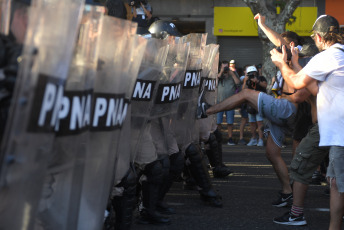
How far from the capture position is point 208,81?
6957 mm

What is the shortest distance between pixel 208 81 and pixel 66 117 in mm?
4560

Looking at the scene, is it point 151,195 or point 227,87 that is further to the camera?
point 227,87

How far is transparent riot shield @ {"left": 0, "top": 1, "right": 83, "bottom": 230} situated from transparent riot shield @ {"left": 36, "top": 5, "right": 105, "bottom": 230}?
14 centimetres

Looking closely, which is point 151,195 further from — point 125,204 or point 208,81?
point 208,81

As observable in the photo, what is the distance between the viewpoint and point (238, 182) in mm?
8055

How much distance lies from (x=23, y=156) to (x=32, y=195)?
17 cm

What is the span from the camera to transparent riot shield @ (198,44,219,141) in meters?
6.73

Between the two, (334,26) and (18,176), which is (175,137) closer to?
(334,26)

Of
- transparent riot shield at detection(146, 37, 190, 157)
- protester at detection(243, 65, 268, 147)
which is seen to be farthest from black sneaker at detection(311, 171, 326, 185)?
protester at detection(243, 65, 268, 147)

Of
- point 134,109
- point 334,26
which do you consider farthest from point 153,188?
point 334,26

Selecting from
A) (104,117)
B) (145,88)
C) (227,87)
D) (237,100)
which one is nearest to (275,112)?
(237,100)

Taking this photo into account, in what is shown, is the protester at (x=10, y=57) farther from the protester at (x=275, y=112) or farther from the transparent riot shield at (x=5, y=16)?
the protester at (x=275, y=112)

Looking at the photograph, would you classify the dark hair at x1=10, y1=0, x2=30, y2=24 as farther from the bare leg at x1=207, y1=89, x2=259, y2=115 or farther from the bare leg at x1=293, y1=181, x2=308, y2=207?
the bare leg at x1=207, y1=89, x2=259, y2=115

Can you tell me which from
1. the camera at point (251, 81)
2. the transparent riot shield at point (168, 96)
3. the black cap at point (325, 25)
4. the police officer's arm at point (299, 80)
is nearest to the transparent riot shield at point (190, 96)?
the transparent riot shield at point (168, 96)
